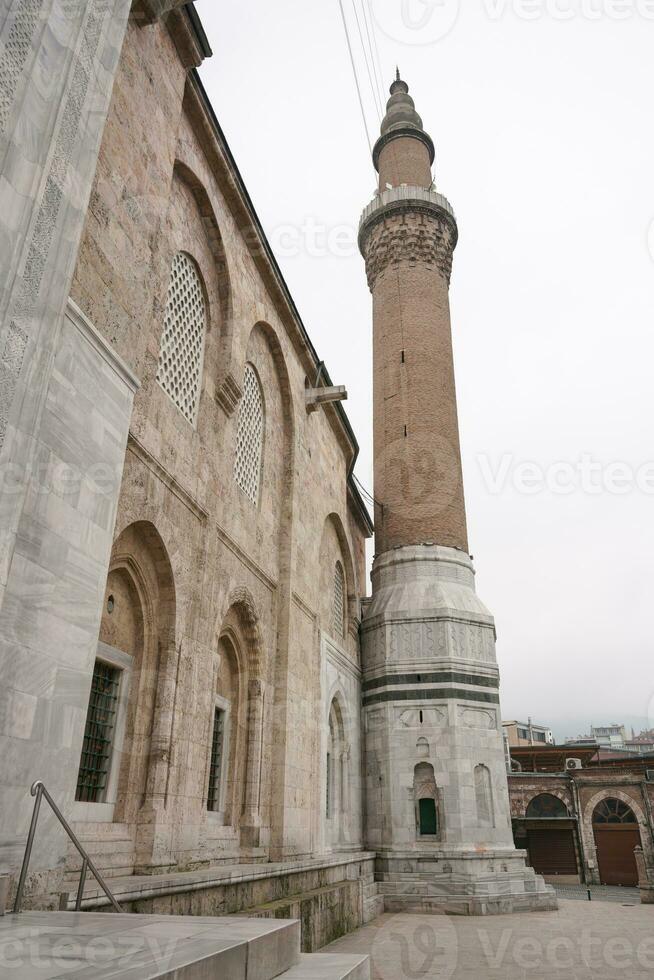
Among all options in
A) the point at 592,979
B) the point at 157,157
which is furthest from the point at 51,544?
the point at 592,979

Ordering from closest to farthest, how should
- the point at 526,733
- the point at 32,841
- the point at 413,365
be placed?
the point at 32,841 → the point at 413,365 → the point at 526,733

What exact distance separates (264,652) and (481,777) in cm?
713

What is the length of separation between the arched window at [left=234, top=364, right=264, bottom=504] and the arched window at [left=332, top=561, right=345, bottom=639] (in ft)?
17.4

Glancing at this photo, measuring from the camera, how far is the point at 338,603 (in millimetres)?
16688

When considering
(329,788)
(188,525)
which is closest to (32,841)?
(188,525)

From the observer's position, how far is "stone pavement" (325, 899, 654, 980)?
26.0 feet

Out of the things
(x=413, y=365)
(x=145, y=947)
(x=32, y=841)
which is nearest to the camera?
(x=145, y=947)

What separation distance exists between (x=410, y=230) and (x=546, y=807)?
2166cm

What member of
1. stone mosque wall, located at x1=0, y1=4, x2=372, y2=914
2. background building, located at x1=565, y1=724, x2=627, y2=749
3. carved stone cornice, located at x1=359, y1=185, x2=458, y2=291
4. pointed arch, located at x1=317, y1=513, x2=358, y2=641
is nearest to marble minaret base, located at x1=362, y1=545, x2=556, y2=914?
pointed arch, located at x1=317, y1=513, x2=358, y2=641

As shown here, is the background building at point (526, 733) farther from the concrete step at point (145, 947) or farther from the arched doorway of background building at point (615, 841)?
the concrete step at point (145, 947)

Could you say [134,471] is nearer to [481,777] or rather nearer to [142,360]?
[142,360]

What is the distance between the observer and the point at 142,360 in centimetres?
723

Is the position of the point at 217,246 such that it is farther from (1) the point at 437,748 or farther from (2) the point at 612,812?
(2) the point at 612,812

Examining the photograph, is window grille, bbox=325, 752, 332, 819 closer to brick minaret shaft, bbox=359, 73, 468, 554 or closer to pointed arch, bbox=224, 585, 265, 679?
pointed arch, bbox=224, 585, 265, 679
